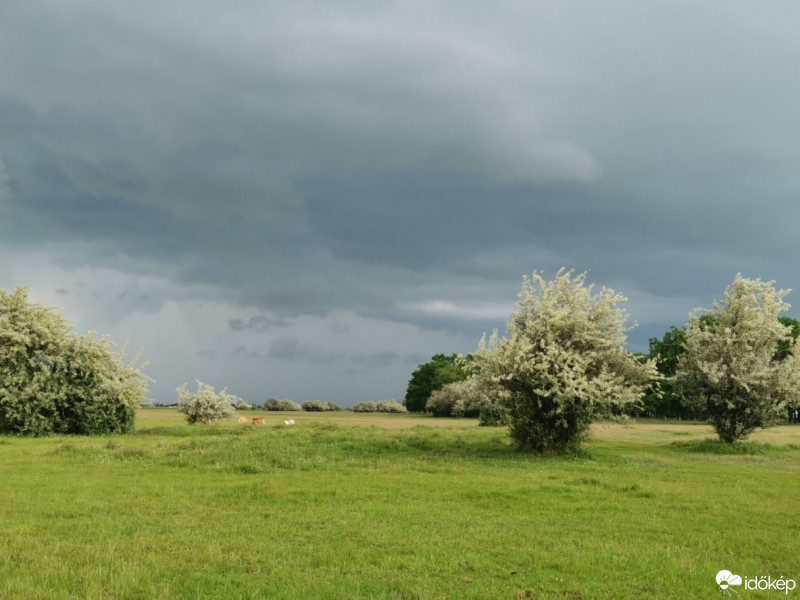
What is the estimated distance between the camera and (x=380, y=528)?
1314 cm

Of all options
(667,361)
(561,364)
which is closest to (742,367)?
(561,364)

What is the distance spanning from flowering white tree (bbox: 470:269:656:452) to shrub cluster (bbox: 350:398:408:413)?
116561 millimetres

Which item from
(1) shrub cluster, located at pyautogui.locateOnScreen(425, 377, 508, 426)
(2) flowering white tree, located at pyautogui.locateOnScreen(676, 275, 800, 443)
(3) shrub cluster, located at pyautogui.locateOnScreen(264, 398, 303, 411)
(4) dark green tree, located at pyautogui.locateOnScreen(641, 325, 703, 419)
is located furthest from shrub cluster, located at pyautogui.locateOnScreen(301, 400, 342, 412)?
(2) flowering white tree, located at pyautogui.locateOnScreen(676, 275, 800, 443)

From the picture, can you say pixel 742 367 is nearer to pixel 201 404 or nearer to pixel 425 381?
pixel 201 404

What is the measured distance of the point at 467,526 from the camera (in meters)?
13.6

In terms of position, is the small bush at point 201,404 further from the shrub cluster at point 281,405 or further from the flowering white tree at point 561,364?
the shrub cluster at point 281,405

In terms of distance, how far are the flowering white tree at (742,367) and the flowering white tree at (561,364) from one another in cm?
1180

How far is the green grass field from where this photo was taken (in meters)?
9.62

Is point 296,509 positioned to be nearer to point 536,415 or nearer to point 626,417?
point 536,415

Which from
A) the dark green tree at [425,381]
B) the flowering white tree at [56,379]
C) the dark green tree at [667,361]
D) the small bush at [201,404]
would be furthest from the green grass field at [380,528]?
the dark green tree at [425,381]

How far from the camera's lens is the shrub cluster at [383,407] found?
476ft

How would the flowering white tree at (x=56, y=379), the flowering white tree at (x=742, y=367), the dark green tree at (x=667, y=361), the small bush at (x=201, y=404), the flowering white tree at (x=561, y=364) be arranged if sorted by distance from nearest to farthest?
the flowering white tree at (x=561, y=364) < the flowering white tree at (x=742, y=367) < the flowering white tree at (x=56, y=379) < the small bush at (x=201, y=404) < the dark green tree at (x=667, y=361)

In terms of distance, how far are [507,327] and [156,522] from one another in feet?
65.7

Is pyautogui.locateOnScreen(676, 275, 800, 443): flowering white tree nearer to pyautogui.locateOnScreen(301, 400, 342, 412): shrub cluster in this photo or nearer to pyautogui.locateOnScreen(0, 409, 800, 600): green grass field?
pyautogui.locateOnScreen(0, 409, 800, 600): green grass field
